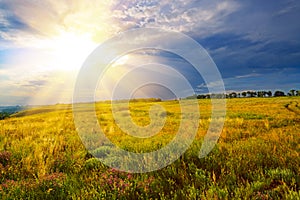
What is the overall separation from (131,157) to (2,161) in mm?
3785

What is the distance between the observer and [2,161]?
285 inches

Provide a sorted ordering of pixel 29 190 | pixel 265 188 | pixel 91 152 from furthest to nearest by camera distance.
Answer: pixel 91 152
pixel 29 190
pixel 265 188

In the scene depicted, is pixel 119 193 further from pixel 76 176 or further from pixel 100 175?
pixel 76 176

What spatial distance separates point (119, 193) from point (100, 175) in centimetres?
115

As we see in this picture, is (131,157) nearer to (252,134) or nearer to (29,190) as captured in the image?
(29,190)

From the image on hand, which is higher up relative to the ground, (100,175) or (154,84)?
(154,84)

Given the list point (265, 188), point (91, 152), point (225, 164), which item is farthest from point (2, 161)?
point (265, 188)

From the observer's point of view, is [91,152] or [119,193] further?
[91,152]

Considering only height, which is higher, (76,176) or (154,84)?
(154,84)

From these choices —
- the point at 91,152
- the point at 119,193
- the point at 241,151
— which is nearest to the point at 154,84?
the point at 91,152

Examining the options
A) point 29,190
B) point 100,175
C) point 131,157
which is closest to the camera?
point 29,190

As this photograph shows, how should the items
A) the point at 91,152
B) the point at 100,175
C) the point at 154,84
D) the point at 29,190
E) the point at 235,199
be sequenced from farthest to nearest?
the point at 154,84 → the point at 91,152 → the point at 100,175 → the point at 29,190 → the point at 235,199

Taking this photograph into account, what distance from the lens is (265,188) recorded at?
182 inches

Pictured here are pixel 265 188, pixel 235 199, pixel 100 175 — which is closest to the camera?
pixel 235 199
